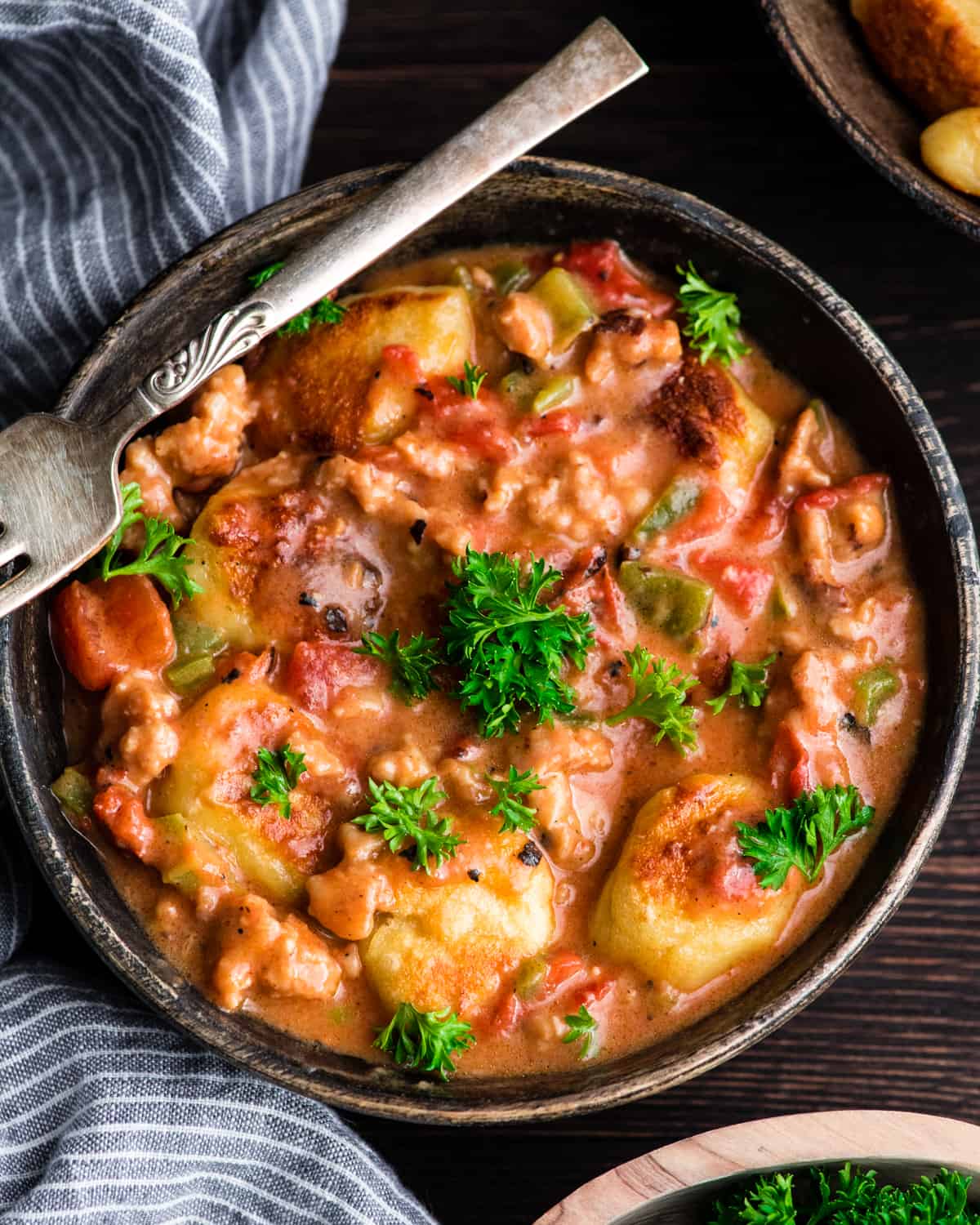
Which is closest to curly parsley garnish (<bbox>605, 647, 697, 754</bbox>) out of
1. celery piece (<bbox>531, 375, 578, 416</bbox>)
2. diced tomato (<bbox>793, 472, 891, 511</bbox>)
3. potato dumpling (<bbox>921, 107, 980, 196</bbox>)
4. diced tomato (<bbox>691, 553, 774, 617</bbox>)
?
diced tomato (<bbox>691, 553, 774, 617</bbox>)

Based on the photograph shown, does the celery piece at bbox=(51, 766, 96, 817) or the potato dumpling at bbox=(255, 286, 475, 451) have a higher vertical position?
the potato dumpling at bbox=(255, 286, 475, 451)

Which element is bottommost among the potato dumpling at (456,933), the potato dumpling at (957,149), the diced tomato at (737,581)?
the potato dumpling at (456,933)

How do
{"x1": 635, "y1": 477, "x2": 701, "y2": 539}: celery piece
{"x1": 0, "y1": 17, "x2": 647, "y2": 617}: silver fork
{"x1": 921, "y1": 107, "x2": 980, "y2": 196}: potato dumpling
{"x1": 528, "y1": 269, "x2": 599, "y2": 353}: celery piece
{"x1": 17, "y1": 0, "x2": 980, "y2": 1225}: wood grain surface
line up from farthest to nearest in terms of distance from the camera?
1. {"x1": 17, "y1": 0, "x2": 980, "y2": 1225}: wood grain surface
2. {"x1": 921, "y1": 107, "x2": 980, "y2": 196}: potato dumpling
3. {"x1": 528, "y1": 269, "x2": 599, "y2": 353}: celery piece
4. {"x1": 635, "y1": 477, "x2": 701, "y2": 539}: celery piece
5. {"x1": 0, "y1": 17, "x2": 647, "y2": 617}: silver fork

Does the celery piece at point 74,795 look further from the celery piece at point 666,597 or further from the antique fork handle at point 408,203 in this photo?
the celery piece at point 666,597

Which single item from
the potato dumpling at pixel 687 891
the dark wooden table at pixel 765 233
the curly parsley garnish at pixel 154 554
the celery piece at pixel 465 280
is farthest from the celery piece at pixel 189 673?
the dark wooden table at pixel 765 233

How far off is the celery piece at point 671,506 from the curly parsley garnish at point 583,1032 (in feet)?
4.04

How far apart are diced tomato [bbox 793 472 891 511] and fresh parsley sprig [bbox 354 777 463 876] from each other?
1253 millimetres

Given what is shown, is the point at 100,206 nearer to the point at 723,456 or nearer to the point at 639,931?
the point at 723,456

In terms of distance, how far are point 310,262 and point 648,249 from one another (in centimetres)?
100

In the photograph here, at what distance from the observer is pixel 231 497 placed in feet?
11.5

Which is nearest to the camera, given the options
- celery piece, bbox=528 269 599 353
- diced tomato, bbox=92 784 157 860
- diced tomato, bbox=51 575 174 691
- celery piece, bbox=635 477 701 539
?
diced tomato, bbox=92 784 157 860

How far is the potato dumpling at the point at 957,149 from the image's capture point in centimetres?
375

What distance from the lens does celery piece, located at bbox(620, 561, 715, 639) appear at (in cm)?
348

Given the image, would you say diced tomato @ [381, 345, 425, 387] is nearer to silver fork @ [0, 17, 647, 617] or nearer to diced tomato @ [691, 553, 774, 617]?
silver fork @ [0, 17, 647, 617]
